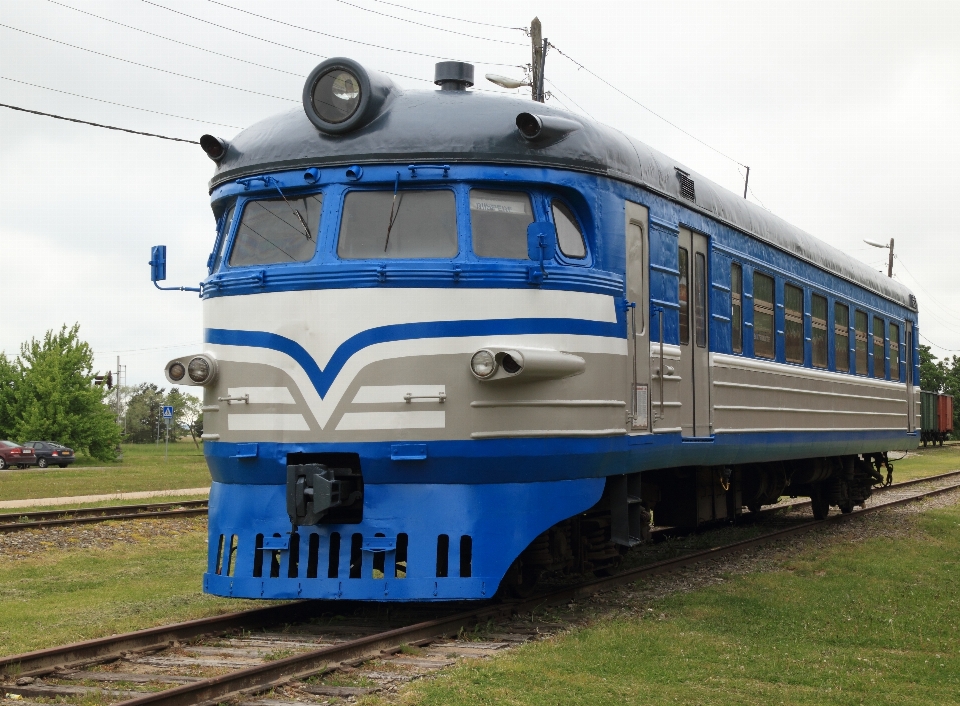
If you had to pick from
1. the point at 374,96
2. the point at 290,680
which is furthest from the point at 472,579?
the point at 374,96

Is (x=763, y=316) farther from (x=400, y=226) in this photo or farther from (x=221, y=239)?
(x=221, y=239)

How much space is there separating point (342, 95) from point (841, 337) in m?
9.56

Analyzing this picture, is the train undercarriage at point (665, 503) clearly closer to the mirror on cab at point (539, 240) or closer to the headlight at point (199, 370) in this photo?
the mirror on cab at point (539, 240)

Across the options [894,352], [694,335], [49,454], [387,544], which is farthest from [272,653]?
[49,454]

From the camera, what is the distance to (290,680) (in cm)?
656

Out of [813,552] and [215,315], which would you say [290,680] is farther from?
[813,552]

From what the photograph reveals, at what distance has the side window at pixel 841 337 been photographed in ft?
51.3

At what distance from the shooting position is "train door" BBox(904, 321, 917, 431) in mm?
19938

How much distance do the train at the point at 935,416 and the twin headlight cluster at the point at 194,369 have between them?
4444cm

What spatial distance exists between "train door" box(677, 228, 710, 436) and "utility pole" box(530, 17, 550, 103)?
1407cm

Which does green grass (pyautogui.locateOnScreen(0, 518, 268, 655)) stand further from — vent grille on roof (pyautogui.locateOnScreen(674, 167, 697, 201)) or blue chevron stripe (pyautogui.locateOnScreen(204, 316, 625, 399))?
vent grille on roof (pyautogui.locateOnScreen(674, 167, 697, 201))

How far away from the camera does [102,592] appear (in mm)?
10875

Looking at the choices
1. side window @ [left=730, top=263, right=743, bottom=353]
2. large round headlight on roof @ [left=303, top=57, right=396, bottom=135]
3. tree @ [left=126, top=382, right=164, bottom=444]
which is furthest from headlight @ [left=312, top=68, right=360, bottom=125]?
tree @ [left=126, top=382, right=164, bottom=444]

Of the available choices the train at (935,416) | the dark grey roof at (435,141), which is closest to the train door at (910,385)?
the dark grey roof at (435,141)
